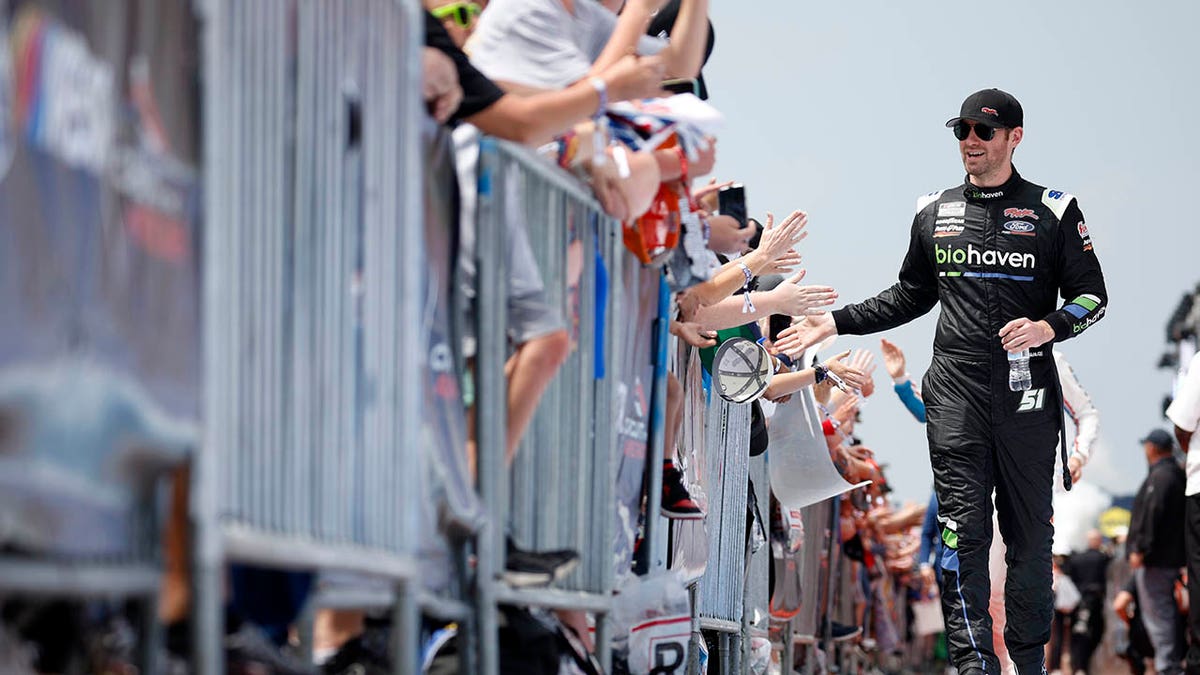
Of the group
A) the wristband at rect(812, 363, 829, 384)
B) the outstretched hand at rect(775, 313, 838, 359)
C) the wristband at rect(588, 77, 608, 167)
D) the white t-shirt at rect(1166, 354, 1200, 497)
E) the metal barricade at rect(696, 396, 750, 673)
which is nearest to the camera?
the wristband at rect(588, 77, 608, 167)

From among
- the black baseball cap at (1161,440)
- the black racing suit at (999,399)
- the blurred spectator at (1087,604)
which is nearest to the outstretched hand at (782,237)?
the black racing suit at (999,399)

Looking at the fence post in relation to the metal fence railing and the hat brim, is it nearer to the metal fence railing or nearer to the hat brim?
the metal fence railing

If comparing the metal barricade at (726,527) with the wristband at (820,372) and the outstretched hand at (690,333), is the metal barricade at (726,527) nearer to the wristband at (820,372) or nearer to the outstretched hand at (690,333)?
the outstretched hand at (690,333)

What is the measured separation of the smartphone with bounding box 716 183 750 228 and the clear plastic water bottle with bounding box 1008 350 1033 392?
1730 millimetres

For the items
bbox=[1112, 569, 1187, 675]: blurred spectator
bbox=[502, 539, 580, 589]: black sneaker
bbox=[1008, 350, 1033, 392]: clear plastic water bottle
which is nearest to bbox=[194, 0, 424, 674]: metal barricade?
bbox=[502, 539, 580, 589]: black sneaker

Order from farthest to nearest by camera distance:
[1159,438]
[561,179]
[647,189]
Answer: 1. [1159,438]
2. [647,189]
3. [561,179]

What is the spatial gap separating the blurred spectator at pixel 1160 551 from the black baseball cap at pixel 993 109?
216 inches

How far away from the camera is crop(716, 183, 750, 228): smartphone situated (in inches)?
267

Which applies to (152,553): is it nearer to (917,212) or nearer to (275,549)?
(275,549)

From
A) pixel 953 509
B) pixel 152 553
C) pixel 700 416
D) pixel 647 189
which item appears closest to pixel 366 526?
pixel 152 553

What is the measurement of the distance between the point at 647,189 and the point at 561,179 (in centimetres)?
63

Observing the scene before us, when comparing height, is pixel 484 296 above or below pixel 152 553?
above

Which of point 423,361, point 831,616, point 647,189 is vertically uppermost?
point 647,189

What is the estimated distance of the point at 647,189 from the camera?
18.2 ft
